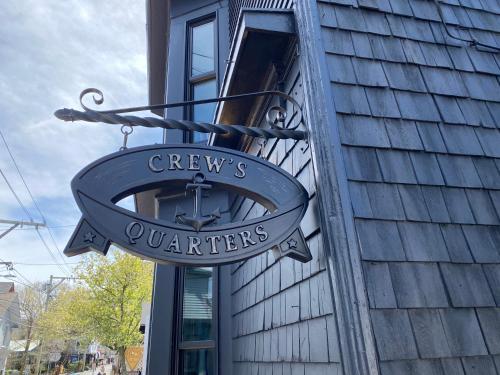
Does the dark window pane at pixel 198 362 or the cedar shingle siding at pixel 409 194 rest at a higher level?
the cedar shingle siding at pixel 409 194

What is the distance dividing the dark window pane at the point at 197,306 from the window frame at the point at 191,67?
5.81 ft

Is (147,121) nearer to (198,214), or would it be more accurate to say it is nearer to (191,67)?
(198,214)

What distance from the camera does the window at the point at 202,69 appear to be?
15.4ft

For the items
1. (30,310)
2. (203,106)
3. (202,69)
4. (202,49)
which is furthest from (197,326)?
(30,310)

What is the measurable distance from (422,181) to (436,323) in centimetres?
66

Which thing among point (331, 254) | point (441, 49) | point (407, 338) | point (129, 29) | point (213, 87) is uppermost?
point (129, 29)

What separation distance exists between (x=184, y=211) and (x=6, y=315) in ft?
89.6

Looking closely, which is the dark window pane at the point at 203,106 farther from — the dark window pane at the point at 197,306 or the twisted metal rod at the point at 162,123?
the twisted metal rod at the point at 162,123

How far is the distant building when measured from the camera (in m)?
21.0

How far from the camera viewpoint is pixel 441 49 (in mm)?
2174

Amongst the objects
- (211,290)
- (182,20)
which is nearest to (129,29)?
(182,20)

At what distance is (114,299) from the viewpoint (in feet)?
50.7

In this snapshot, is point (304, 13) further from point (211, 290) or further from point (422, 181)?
point (211, 290)

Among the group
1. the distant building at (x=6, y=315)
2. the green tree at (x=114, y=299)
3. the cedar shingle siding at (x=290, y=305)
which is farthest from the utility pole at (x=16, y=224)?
the cedar shingle siding at (x=290, y=305)
